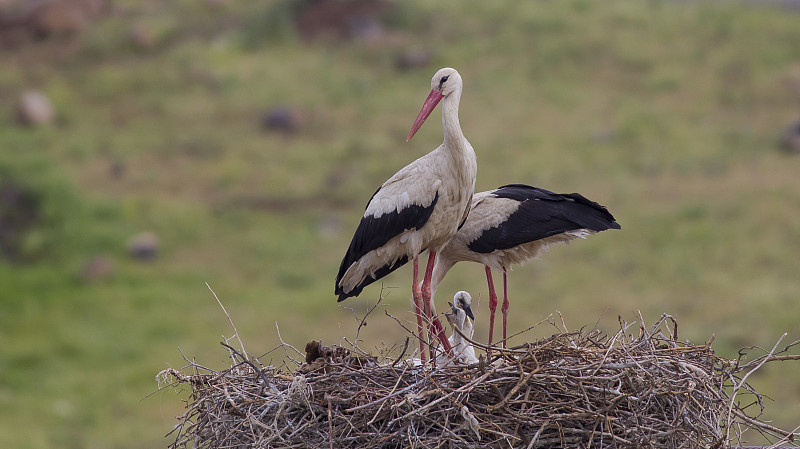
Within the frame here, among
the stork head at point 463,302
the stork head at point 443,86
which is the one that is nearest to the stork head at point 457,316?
the stork head at point 463,302

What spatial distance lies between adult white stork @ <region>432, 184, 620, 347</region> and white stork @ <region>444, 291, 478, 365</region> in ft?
0.78

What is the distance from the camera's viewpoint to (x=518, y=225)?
7.01 meters

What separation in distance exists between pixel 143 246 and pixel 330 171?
4272mm

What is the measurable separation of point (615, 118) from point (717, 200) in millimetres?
3717

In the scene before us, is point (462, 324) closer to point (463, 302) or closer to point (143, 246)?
point (463, 302)

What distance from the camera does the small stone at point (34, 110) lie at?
22.8m

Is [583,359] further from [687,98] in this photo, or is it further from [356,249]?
[687,98]

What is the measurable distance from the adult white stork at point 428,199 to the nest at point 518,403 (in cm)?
101

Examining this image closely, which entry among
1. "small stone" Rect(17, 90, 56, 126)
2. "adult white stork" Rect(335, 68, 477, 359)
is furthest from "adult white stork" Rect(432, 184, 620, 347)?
"small stone" Rect(17, 90, 56, 126)

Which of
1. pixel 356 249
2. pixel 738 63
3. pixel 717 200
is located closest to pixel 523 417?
pixel 356 249

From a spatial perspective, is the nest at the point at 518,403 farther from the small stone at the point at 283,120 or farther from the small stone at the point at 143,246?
the small stone at the point at 283,120

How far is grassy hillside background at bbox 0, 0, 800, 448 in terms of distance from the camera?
16750mm

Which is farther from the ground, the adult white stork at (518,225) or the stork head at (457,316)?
the adult white stork at (518,225)

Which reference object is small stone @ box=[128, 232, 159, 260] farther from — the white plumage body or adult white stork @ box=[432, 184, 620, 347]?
the white plumage body
